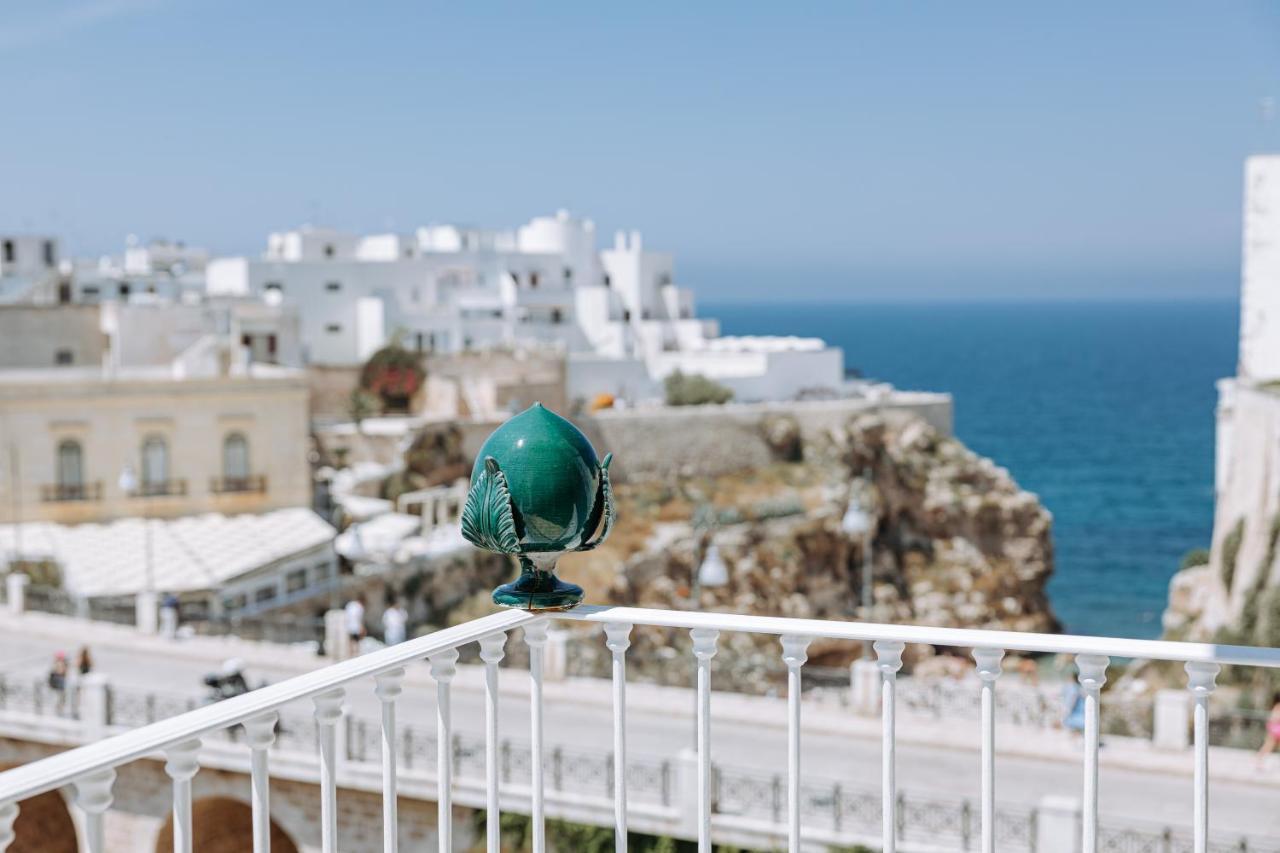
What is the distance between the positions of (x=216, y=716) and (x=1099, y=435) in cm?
8124

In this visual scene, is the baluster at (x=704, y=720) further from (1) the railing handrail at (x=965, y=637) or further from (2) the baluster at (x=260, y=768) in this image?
A: (2) the baluster at (x=260, y=768)

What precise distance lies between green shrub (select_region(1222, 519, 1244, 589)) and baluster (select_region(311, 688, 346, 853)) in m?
18.4

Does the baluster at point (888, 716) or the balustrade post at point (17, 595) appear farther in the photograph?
the balustrade post at point (17, 595)

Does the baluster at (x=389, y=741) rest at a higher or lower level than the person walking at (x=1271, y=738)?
higher

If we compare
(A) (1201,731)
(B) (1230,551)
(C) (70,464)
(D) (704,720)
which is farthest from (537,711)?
(C) (70,464)

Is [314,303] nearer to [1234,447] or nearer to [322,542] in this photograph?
[322,542]

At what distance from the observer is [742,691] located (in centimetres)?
1822

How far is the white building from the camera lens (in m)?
42.3

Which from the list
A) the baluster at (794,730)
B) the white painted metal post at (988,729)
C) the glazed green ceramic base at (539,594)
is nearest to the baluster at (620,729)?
the glazed green ceramic base at (539,594)

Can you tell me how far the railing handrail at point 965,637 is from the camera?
2578 millimetres

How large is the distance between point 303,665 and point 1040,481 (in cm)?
5611

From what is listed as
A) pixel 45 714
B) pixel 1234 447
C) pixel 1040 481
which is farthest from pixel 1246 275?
pixel 1040 481

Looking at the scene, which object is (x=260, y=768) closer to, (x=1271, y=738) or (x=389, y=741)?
(x=389, y=741)

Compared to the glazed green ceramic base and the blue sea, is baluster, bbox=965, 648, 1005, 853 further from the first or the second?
the blue sea
